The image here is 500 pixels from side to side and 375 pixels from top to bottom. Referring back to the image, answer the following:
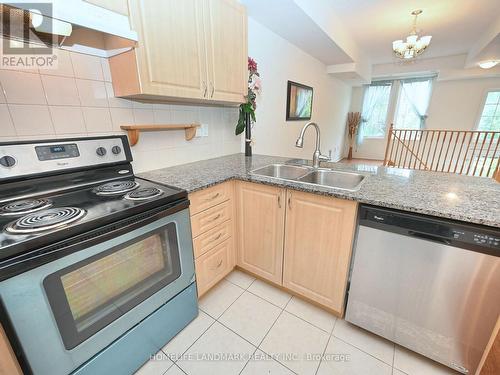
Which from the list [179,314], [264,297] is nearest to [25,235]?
[179,314]

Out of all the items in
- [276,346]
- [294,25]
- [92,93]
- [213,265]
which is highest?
[294,25]

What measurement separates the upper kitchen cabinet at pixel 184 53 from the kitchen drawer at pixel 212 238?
2.89 feet

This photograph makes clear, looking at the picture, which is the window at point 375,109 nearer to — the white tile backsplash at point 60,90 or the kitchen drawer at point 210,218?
the kitchen drawer at point 210,218

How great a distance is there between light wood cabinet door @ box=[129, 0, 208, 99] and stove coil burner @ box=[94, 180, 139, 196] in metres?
0.52

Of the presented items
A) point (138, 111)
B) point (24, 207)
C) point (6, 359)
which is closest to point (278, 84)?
point (138, 111)

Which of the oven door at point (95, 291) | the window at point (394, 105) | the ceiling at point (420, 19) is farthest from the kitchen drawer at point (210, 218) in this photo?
the window at point (394, 105)

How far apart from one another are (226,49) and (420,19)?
3.15m

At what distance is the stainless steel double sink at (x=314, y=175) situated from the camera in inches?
62.2

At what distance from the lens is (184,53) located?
134 cm

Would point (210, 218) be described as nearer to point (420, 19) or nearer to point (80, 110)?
point (80, 110)

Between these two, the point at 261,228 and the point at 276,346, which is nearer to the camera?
the point at 276,346

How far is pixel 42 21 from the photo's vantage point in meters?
0.81

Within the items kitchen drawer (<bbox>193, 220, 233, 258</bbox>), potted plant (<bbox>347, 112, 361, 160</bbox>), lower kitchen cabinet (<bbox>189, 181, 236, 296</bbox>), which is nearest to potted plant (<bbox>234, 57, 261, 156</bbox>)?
lower kitchen cabinet (<bbox>189, 181, 236, 296</bbox>)

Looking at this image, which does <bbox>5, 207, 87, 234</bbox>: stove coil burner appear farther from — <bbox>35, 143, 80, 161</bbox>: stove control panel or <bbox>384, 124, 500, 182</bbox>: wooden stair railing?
<bbox>384, 124, 500, 182</bbox>: wooden stair railing
